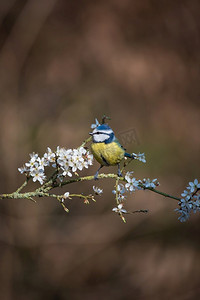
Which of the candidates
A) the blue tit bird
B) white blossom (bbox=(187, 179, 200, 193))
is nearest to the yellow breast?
the blue tit bird

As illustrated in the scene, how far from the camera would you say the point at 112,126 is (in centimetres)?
378

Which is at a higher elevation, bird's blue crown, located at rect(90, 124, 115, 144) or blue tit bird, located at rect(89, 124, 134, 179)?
bird's blue crown, located at rect(90, 124, 115, 144)

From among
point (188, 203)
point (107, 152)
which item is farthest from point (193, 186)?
point (107, 152)

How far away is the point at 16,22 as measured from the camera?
3.41 metres

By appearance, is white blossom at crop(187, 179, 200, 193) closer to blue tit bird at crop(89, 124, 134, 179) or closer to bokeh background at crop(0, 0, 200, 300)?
blue tit bird at crop(89, 124, 134, 179)

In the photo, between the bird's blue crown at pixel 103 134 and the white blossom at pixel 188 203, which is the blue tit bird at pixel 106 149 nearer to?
the bird's blue crown at pixel 103 134

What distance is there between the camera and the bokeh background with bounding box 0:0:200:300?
3.37 meters

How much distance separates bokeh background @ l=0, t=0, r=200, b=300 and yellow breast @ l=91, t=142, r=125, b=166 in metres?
2.12

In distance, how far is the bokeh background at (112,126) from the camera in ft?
11.1

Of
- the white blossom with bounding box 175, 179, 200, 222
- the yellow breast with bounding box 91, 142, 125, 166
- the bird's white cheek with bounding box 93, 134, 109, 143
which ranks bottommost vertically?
the white blossom with bounding box 175, 179, 200, 222

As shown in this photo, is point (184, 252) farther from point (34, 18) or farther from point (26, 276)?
point (34, 18)

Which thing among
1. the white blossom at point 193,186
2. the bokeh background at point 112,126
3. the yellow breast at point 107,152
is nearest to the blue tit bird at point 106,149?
the yellow breast at point 107,152

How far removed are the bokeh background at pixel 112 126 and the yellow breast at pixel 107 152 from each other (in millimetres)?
2123

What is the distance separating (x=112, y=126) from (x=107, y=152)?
2712 millimetres
